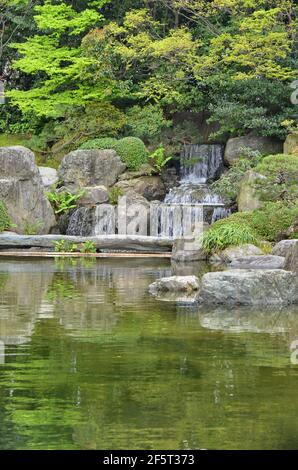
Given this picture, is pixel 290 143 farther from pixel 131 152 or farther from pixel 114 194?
pixel 114 194

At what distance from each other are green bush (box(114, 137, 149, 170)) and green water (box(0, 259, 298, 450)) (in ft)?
43.1

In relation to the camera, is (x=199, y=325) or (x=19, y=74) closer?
(x=199, y=325)

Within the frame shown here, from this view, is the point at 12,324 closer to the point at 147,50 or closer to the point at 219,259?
the point at 219,259

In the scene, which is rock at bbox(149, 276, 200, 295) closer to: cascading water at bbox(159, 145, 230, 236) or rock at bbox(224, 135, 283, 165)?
cascading water at bbox(159, 145, 230, 236)

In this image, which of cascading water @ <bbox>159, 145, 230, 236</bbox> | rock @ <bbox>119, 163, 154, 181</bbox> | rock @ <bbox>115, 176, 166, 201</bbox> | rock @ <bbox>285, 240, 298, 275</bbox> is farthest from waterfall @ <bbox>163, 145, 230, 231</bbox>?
rock @ <bbox>285, 240, 298, 275</bbox>

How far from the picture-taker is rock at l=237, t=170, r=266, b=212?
23656 millimetres

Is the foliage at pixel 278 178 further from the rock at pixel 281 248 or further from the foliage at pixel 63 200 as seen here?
the foliage at pixel 63 200

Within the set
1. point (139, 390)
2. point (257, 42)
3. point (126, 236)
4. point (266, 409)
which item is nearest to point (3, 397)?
point (139, 390)

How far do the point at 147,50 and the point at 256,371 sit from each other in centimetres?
2192

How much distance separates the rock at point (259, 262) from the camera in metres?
18.0

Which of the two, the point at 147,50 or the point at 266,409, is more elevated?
the point at 147,50

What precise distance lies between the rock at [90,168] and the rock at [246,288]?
1363 centimetres

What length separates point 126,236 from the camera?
23203mm
